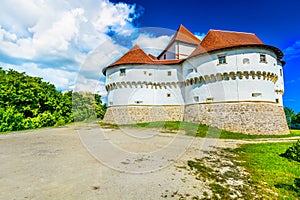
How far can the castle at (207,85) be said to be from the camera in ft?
55.1

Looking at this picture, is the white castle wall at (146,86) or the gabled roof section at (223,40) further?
the white castle wall at (146,86)

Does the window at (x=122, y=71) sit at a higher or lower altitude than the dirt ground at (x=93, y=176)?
higher

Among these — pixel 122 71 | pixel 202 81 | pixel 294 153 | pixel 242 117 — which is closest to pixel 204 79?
pixel 202 81

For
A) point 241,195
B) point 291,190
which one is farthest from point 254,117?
point 241,195

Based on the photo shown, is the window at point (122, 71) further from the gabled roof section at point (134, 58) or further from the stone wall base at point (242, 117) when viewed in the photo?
the stone wall base at point (242, 117)

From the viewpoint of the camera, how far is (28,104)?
24047 millimetres

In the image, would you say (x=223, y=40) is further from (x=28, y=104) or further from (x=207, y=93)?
(x=28, y=104)

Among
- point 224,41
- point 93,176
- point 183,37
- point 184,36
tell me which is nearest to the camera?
point 93,176

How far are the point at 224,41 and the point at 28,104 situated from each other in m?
29.1

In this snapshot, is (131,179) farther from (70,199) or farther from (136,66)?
(136,66)

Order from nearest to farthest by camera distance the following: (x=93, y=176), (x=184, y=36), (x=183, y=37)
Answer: (x=93, y=176) < (x=183, y=37) < (x=184, y=36)

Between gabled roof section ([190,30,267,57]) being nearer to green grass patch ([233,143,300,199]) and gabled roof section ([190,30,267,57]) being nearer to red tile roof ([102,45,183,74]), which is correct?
red tile roof ([102,45,183,74])

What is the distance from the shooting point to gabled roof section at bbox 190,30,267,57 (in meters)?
18.0

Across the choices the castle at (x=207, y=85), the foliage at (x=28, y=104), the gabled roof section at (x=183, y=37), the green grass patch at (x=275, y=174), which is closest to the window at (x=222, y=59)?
the castle at (x=207, y=85)
